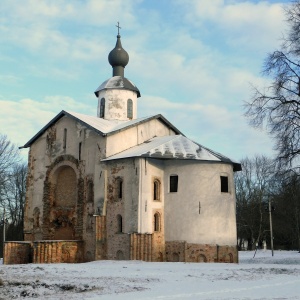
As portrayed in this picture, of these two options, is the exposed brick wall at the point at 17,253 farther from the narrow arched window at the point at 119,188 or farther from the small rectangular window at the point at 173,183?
the small rectangular window at the point at 173,183

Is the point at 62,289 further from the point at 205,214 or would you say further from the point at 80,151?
the point at 80,151

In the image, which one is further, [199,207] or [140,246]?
[199,207]

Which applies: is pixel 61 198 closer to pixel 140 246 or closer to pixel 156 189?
pixel 156 189

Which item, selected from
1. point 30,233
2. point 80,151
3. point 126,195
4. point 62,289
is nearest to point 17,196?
point 30,233

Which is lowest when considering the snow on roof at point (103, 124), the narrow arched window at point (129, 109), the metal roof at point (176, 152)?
the metal roof at point (176, 152)

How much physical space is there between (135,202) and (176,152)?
344 centimetres

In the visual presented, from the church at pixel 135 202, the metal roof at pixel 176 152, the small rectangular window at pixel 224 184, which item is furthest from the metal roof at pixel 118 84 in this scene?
the small rectangular window at pixel 224 184

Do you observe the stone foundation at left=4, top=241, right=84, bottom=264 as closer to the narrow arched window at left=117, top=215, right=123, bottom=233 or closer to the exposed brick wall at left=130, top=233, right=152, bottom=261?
the narrow arched window at left=117, top=215, right=123, bottom=233

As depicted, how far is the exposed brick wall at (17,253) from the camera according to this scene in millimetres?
23297

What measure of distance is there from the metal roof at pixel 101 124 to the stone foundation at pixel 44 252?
20.8ft

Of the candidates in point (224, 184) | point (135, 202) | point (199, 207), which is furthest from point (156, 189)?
point (224, 184)

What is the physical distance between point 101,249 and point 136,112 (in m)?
11.2

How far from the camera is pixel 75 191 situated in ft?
84.8

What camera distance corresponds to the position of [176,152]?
22.8m
